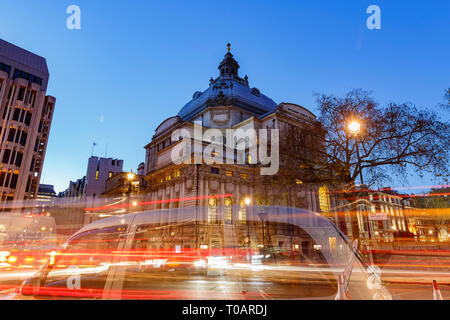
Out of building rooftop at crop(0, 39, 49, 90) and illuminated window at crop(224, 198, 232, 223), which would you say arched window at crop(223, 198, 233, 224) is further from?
building rooftop at crop(0, 39, 49, 90)

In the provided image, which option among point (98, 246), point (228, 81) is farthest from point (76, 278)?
point (228, 81)

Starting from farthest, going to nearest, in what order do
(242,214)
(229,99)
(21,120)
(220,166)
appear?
1. (229,99)
2. (242,214)
3. (220,166)
4. (21,120)

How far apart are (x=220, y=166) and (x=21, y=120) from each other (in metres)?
32.6

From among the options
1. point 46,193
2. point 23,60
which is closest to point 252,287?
point 23,60

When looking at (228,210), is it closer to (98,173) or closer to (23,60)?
(23,60)

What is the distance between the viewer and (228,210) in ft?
142

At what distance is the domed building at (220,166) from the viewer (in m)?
41.1

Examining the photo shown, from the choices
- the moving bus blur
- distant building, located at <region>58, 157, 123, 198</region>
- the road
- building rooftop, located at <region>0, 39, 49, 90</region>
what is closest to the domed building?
the moving bus blur

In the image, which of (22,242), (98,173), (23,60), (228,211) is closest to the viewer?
(22,242)

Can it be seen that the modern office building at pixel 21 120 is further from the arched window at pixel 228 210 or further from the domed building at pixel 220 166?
the arched window at pixel 228 210

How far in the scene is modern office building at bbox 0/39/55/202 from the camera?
131ft

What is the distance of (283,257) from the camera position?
71.0ft
